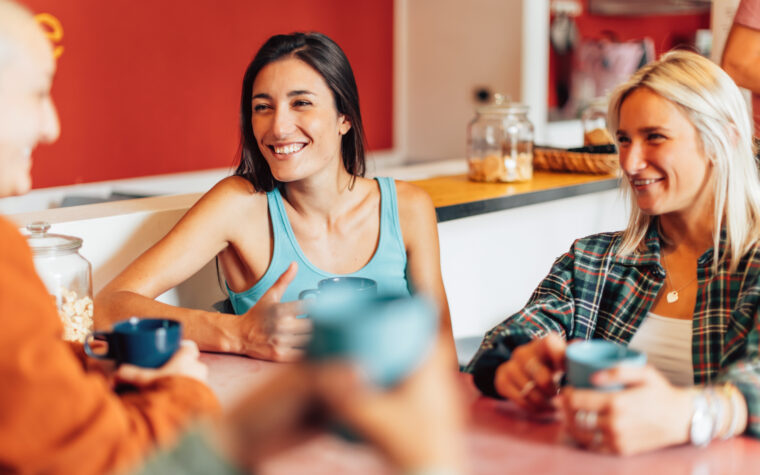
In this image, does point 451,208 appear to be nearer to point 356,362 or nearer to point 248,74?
point 248,74

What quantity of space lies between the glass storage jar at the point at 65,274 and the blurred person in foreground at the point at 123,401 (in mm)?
429

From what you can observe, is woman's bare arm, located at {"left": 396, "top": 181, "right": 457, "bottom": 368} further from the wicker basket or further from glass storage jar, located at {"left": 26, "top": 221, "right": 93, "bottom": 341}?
the wicker basket

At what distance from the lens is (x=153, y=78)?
388cm

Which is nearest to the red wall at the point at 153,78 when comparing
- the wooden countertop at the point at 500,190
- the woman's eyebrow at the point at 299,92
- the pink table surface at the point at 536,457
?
the wooden countertop at the point at 500,190

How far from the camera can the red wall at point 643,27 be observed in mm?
6062

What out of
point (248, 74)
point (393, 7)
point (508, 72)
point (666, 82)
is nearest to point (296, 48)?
point (248, 74)

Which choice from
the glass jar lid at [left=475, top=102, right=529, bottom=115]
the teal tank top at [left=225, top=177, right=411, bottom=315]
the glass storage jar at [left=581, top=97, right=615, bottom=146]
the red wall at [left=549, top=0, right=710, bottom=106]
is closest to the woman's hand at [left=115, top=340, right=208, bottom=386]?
the teal tank top at [left=225, top=177, right=411, bottom=315]

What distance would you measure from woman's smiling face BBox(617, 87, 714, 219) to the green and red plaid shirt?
3.7 inches

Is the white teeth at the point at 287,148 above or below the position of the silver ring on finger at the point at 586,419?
above

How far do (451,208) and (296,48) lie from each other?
67cm

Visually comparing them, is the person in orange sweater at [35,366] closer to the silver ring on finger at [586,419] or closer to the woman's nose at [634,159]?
the silver ring on finger at [586,419]

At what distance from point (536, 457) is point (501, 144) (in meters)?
1.95

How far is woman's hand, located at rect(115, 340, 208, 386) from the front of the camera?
1053 mm

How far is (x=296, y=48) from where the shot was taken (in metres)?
1.86
